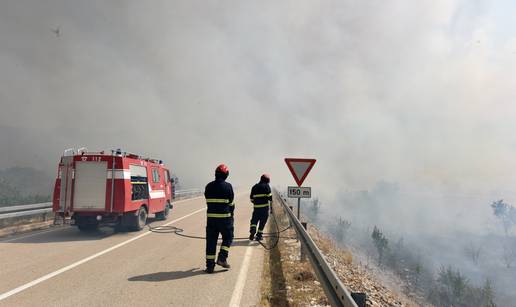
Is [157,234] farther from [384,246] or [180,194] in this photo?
[384,246]

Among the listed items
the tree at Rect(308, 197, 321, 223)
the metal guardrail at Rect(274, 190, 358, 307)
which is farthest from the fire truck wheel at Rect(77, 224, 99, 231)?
the tree at Rect(308, 197, 321, 223)

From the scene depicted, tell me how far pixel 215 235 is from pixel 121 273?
191 cm

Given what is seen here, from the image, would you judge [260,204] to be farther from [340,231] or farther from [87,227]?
[340,231]

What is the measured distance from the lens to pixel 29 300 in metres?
4.89

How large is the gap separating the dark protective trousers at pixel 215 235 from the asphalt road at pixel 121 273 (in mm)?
317

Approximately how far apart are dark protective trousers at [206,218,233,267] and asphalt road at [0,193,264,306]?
32cm

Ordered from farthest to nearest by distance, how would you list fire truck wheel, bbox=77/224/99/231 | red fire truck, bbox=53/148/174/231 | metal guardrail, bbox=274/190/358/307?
fire truck wheel, bbox=77/224/99/231
red fire truck, bbox=53/148/174/231
metal guardrail, bbox=274/190/358/307

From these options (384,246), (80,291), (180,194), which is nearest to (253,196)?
(80,291)

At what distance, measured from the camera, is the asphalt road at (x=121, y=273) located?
5023 millimetres

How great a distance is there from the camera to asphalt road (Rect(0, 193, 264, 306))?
502 cm

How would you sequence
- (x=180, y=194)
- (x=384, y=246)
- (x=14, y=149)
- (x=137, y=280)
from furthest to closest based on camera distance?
(x=14, y=149) → (x=384, y=246) → (x=180, y=194) → (x=137, y=280)

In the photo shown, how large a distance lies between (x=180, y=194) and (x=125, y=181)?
20.1m

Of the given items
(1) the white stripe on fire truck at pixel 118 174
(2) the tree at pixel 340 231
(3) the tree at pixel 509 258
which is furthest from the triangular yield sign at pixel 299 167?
(3) the tree at pixel 509 258

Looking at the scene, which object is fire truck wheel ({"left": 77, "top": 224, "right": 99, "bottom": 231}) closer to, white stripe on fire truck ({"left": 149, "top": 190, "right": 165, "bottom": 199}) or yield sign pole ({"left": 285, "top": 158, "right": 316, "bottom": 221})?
white stripe on fire truck ({"left": 149, "top": 190, "right": 165, "bottom": 199})
